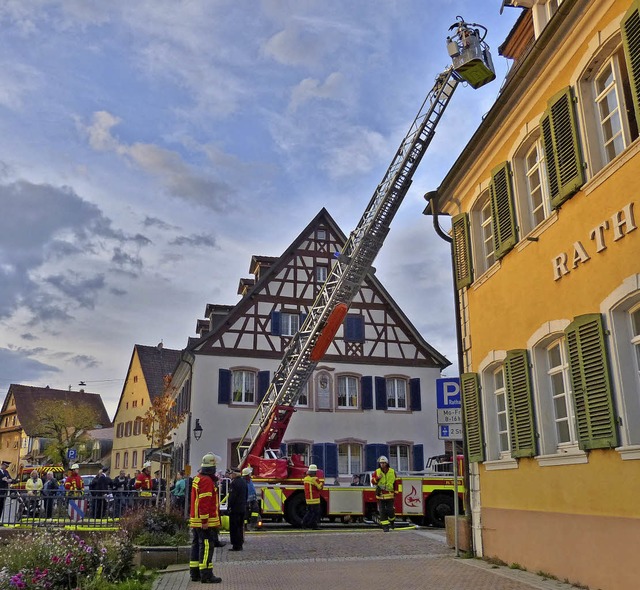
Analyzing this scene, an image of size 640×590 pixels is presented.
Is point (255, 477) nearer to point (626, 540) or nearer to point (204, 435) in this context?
point (204, 435)

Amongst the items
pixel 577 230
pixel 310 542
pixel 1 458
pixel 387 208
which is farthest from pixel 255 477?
pixel 1 458

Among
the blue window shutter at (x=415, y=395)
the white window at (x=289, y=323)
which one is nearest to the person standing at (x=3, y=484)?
the white window at (x=289, y=323)

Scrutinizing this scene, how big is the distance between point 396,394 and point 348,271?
12.2m

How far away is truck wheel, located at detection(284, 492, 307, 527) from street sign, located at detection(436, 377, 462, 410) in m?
8.48

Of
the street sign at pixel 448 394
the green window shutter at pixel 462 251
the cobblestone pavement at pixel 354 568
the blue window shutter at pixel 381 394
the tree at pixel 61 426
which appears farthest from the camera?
the tree at pixel 61 426

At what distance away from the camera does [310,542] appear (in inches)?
586

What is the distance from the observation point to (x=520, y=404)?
10.2m

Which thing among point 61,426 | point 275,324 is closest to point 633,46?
point 275,324

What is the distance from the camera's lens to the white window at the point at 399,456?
30125 mm

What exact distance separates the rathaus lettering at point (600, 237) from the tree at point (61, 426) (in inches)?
1854

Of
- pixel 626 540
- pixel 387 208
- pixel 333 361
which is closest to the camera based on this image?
pixel 626 540

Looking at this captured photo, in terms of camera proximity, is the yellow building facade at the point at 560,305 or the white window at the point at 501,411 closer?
the yellow building facade at the point at 560,305

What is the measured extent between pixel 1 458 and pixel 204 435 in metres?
51.4

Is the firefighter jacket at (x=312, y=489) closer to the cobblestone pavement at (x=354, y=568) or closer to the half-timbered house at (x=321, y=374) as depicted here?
the cobblestone pavement at (x=354, y=568)
